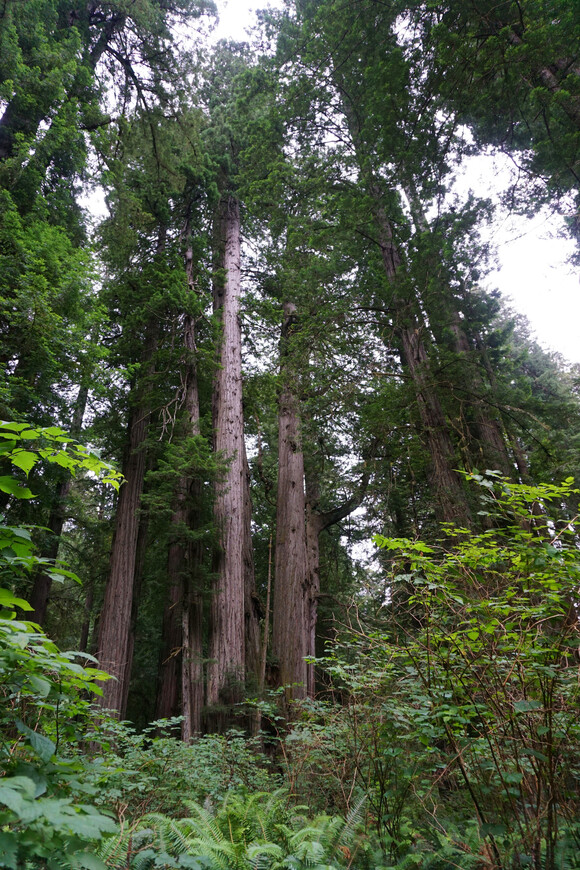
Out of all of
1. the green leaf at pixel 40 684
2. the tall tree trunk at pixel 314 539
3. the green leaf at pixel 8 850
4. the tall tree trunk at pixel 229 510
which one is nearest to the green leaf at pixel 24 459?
the green leaf at pixel 40 684

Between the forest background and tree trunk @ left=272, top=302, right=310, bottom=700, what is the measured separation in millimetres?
68

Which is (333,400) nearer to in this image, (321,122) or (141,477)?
(141,477)

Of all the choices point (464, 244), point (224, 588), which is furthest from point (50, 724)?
point (464, 244)

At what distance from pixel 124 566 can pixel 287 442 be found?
415 centimetres

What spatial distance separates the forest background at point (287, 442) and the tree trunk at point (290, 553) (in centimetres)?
7

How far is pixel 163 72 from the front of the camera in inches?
464

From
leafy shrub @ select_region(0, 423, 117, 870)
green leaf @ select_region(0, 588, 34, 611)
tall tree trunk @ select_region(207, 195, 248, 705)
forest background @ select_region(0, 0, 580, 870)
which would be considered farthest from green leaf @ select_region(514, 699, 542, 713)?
tall tree trunk @ select_region(207, 195, 248, 705)

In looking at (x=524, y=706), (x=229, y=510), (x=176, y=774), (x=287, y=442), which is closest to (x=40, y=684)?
(x=524, y=706)

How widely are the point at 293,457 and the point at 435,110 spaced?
6.56m

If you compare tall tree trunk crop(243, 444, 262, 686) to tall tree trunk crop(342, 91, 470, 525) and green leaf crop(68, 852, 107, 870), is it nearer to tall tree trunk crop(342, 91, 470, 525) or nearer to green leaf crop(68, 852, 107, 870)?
tall tree trunk crop(342, 91, 470, 525)

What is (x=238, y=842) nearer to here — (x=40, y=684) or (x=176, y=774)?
(x=40, y=684)

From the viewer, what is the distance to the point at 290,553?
30.3ft

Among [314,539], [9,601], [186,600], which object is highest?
[314,539]

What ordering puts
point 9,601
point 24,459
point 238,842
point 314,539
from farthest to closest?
point 314,539 → point 238,842 → point 24,459 → point 9,601
